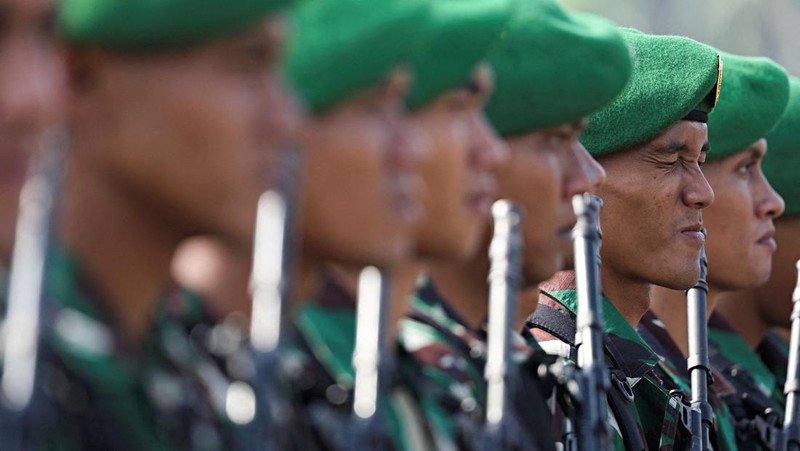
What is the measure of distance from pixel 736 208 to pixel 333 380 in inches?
128

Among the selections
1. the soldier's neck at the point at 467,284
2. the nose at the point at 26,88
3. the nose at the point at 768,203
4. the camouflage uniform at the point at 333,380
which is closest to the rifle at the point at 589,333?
the soldier's neck at the point at 467,284

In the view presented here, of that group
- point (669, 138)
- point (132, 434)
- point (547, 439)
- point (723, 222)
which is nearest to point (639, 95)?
point (669, 138)

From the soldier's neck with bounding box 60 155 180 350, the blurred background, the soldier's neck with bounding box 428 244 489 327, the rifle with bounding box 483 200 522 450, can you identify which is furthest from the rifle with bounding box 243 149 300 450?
the blurred background

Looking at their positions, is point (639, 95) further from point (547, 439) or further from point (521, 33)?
point (547, 439)

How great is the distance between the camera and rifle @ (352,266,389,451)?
4.61 meters

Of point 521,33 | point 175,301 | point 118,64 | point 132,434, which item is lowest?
point 132,434

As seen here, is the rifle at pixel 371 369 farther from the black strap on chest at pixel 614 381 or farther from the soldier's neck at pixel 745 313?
the soldier's neck at pixel 745 313

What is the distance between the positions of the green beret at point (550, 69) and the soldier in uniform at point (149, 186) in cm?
169

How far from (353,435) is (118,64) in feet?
3.06

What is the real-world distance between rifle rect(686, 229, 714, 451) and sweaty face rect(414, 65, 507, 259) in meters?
1.86

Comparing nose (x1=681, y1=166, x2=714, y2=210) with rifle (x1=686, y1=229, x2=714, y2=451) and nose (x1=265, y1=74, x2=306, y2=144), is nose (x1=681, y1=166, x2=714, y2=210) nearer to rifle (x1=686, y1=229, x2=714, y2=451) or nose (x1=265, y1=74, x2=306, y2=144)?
rifle (x1=686, y1=229, x2=714, y2=451)

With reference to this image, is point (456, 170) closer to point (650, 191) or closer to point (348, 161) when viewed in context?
point (348, 161)

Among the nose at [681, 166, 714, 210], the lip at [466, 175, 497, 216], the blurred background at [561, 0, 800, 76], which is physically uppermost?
the blurred background at [561, 0, 800, 76]

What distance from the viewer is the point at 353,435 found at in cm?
462
